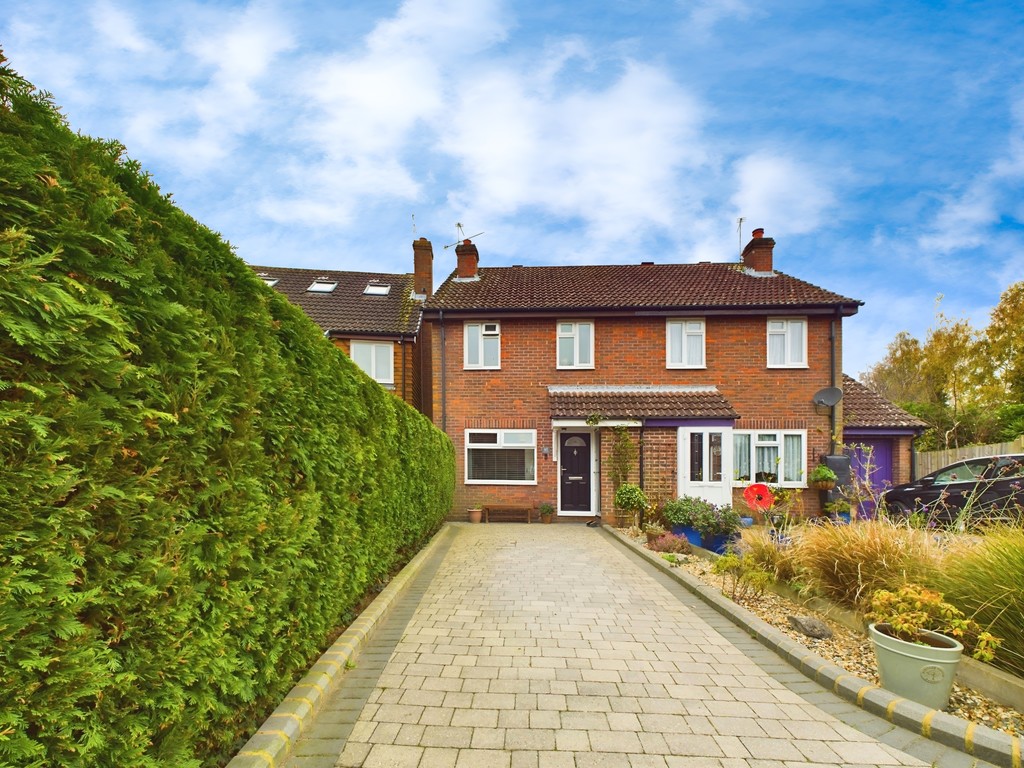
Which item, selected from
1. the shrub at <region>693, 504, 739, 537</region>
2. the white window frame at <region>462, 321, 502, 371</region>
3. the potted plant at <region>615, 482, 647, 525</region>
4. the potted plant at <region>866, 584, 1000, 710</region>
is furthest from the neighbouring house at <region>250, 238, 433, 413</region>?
the potted plant at <region>866, 584, 1000, 710</region>

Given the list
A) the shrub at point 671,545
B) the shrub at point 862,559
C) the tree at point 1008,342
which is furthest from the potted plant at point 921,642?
the tree at point 1008,342

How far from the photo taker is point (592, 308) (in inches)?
527

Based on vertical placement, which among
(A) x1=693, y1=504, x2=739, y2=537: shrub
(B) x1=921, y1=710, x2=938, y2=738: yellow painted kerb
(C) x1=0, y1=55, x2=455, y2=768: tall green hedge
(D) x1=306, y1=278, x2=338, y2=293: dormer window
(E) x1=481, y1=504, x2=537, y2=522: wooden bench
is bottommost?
(E) x1=481, y1=504, x2=537, y2=522: wooden bench

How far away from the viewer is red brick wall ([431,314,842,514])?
13.2 metres

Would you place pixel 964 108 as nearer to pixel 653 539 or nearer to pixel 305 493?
pixel 653 539

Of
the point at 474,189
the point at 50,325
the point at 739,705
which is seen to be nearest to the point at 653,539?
the point at 739,705

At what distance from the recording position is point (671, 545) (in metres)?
8.14

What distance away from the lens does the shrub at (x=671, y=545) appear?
8031 mm

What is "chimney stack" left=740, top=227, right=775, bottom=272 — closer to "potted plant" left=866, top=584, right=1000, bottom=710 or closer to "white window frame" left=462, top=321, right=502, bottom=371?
"white window frame" left=462, top=321, right=502, bottom=371

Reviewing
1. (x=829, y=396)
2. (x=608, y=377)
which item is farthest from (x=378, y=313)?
(x=829, y=396)

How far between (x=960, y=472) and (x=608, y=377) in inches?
321

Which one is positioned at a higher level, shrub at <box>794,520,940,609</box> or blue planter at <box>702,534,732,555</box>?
shrub at <box>794,520,940,609</box>

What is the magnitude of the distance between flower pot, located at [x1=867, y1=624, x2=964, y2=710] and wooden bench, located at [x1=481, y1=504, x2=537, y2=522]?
9731 mm

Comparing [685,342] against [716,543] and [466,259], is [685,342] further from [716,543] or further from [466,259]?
[466,259]
